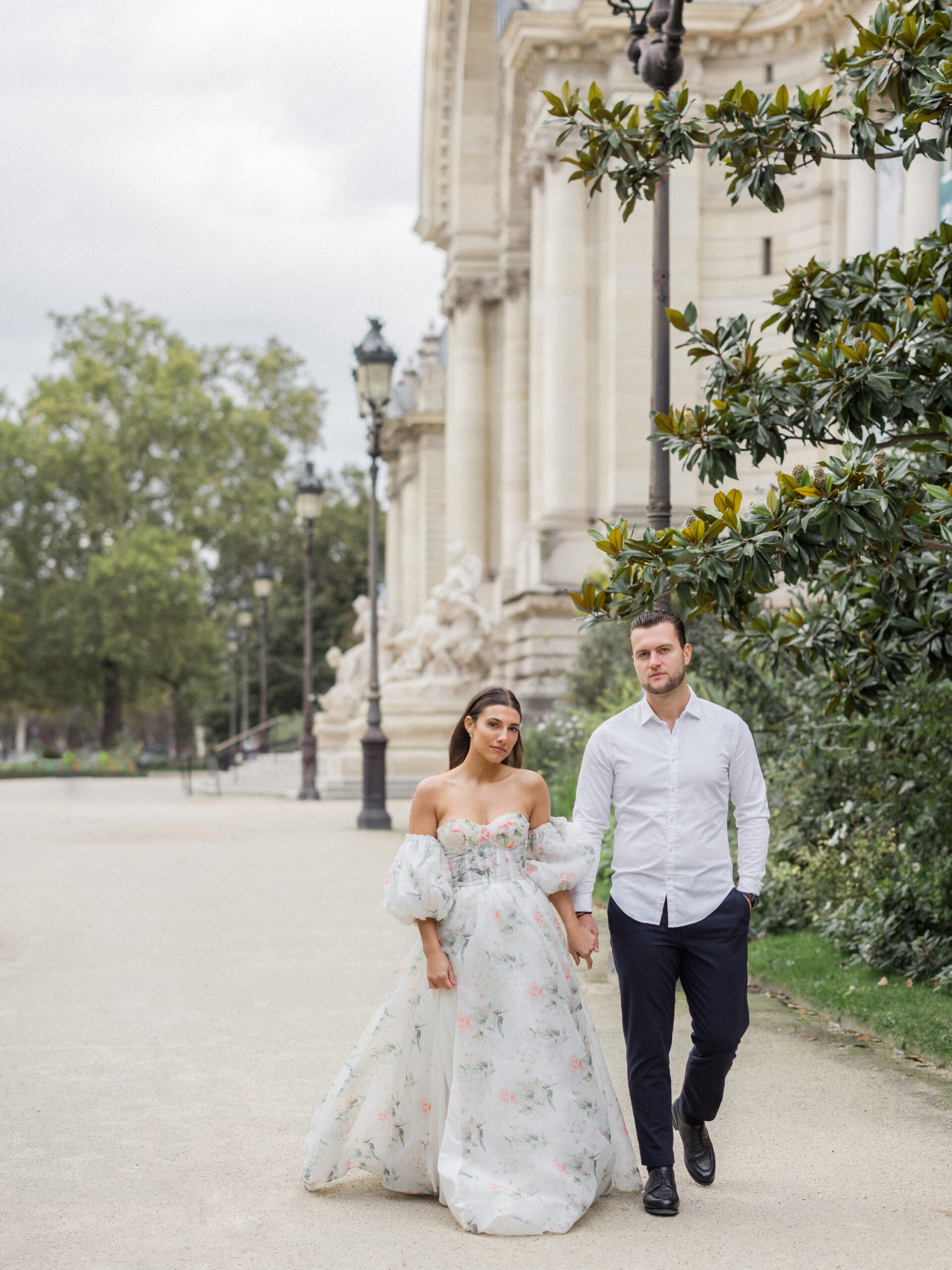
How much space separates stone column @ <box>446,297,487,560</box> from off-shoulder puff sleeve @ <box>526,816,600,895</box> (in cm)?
3233

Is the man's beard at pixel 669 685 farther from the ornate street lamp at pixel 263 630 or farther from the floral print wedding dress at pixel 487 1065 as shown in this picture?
the ornate street lamp at pixel 263 630

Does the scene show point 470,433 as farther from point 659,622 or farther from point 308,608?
point 659,622

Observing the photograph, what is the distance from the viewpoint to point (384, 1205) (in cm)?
468

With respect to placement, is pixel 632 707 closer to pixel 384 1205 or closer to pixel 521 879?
pixel 521 879

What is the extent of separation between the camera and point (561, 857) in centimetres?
478

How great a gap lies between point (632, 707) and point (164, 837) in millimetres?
15683

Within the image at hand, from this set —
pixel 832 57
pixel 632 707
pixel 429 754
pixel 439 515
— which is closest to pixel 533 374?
pixel 429 754

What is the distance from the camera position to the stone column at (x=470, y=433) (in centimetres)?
3722

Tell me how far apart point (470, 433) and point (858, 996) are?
3066cm

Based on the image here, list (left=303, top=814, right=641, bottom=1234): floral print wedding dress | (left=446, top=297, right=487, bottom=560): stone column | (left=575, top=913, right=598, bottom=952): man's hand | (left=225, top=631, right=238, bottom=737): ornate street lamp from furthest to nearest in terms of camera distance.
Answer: (left=225, top=631, right=238, bottom=737): ornate street lamp < (left=446, top=297, right=487, bottom=560): stone column < (left=575, top=913, right=598, bottom=952): man's hand < (left=303, top=814, right=641, bottom=1234): floral print wedding dress

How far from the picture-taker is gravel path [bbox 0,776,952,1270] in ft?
13.9

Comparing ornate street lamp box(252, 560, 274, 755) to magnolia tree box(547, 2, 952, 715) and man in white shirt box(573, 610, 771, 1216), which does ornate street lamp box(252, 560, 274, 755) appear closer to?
magnolia tree box(547, 2, 952, 715)

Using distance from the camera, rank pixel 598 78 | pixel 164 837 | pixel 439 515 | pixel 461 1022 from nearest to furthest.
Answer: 1. pixel 461 1022
2. pixel 164 837
3. pixel 598 78
4. pixel 439 515

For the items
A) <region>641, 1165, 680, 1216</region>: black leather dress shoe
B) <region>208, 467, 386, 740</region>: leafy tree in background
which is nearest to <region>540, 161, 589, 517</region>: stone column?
<region>641, 1165, 680, 1216</region>: black leather dress shoe
